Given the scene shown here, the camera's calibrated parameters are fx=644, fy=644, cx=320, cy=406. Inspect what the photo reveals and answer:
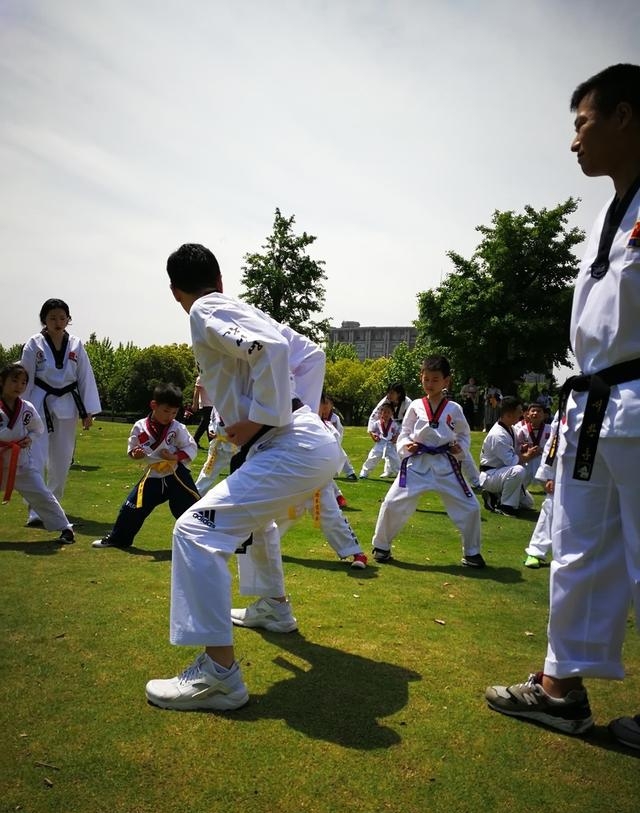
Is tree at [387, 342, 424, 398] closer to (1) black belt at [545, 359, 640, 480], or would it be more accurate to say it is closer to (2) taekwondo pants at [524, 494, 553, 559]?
(2) taekwondo pants at [524, 494, 553, 559]

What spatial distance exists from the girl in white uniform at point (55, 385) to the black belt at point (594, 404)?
6682 mm

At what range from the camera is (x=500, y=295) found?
Result: 118 ft

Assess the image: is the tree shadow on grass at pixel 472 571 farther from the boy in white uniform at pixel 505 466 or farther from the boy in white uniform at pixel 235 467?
the boy in white uniform at pixel 505 466

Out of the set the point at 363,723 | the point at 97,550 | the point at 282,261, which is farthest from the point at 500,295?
the point at 363,723

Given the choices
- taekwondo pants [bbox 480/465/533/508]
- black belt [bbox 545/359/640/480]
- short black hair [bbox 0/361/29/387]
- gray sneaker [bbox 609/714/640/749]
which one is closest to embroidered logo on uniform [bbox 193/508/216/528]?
black belt [bbox 545/359/640/480]

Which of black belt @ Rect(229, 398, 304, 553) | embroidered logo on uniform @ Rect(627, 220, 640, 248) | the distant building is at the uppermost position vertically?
the distant building

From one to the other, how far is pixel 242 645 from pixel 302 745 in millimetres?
1295

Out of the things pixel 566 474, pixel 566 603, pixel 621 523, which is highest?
pixel 566 474

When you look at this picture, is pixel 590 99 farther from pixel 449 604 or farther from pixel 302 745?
pixel 449 604

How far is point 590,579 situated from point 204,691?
6.38 ft

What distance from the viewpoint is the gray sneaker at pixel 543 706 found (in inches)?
123

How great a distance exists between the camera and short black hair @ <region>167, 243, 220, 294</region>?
3748mm

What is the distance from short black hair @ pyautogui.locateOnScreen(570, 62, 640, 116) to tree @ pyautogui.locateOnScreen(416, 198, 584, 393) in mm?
32896

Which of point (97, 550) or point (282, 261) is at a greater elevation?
point (282, 261)
